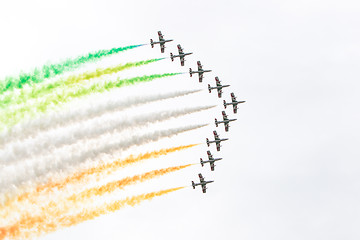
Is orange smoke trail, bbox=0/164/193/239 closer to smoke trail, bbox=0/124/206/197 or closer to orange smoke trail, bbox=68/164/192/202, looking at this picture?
orange smoke trail, bbox=68/164/192/202

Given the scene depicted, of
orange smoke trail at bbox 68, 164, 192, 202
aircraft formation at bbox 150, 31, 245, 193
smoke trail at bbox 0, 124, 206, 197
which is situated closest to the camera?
smoke trail at bbox 0, 124, 206, 197

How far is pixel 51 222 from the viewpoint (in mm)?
79188

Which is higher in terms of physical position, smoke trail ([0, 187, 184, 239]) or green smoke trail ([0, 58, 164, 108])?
green smoke trail ([0, 58, 164, 108])

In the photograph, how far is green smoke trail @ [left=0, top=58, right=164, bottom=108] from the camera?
78.5m

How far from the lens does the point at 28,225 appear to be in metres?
77.6

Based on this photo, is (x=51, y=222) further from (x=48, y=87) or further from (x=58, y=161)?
(x=48, y=87)

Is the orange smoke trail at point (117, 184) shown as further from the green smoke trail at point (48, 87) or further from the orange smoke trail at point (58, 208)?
the green smoke trail at point (48, 87)

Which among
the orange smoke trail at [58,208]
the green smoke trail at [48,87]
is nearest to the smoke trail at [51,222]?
the orange smoke trail at [58,208]

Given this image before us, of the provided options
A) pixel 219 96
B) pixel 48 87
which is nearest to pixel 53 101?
pixel 48 87

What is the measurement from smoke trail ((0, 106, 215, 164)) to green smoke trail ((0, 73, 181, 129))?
2.60 meters

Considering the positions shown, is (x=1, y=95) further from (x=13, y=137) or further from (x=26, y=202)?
(x=26, y=202)

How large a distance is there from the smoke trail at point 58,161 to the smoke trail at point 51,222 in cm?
403

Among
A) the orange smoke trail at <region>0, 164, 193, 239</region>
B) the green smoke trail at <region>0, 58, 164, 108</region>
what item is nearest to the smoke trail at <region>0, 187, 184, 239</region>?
the orange smoke trail at <region>0, 164, 193, 239</region>

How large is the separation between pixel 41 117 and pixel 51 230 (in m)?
12.2
